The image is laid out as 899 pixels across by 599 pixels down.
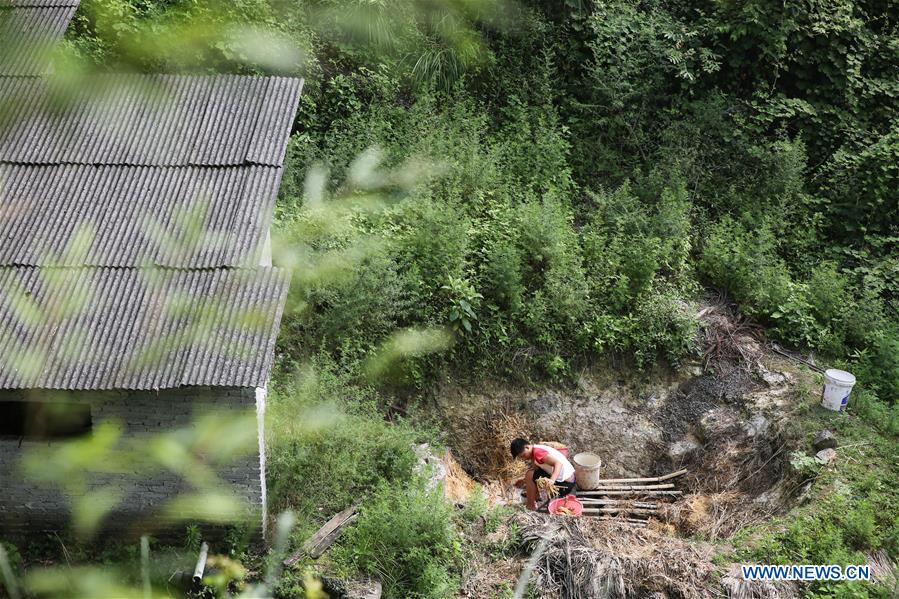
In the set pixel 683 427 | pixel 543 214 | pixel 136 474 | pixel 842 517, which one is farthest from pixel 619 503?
pixel 136 474

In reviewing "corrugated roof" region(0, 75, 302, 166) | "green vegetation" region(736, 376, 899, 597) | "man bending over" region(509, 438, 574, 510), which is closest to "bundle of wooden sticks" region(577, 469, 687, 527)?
"man bending over" region(509, 438, 574, 510)

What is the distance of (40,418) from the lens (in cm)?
677

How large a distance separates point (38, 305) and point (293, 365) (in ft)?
9.68

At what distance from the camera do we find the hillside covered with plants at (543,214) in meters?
7.77

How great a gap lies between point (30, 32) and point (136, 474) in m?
4.64

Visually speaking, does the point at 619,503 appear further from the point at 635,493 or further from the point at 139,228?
the point at 139,228

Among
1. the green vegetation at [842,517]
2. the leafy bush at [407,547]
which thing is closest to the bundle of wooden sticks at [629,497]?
the green vegetation at [842,517]

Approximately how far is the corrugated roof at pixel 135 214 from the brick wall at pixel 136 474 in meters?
1.17

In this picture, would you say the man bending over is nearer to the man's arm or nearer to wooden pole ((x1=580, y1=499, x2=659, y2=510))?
the man's arm

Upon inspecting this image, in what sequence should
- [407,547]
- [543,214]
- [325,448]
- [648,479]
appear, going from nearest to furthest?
[407,547], [325,448], [648,479], [543,214]

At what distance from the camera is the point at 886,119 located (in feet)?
40.2

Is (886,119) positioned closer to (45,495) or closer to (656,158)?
(656,158)

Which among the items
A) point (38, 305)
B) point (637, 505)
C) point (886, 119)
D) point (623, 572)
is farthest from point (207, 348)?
point (886, 119)

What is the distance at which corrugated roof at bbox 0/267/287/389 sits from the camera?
6000mm
